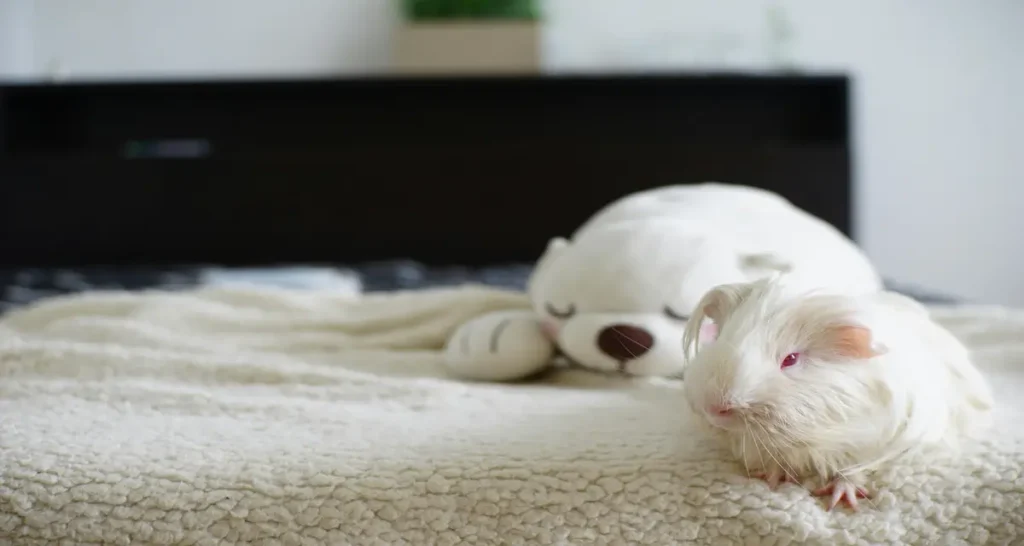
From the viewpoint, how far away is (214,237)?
2.81m

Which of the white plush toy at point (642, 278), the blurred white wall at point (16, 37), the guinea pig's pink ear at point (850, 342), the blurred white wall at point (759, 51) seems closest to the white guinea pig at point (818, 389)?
the guinea pig's pink ear at point (850, 342)

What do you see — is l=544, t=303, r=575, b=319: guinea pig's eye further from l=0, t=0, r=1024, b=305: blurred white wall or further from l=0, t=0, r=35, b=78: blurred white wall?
l=0, t=0, r=35, b=78: blurred white wall

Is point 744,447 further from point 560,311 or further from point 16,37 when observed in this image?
point 16,37

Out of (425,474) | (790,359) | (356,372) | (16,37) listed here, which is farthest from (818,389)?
(16,37)

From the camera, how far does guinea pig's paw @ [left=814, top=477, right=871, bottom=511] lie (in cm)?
64

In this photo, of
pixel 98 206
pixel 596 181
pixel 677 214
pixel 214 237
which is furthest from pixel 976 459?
pixel 98 206

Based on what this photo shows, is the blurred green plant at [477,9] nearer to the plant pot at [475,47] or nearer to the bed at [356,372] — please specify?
the plant pot at [475,47]

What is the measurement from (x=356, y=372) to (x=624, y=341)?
28cm

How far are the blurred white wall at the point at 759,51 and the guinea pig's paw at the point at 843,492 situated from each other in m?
2.52

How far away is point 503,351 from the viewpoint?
0.99m

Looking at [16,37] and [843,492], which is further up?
[16,37]

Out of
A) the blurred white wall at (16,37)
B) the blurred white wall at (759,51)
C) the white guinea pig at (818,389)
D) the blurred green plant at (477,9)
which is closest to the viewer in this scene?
the white guinea pig at (818,389)

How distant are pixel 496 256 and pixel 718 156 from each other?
68 cm

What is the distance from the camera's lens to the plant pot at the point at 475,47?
2805mm
